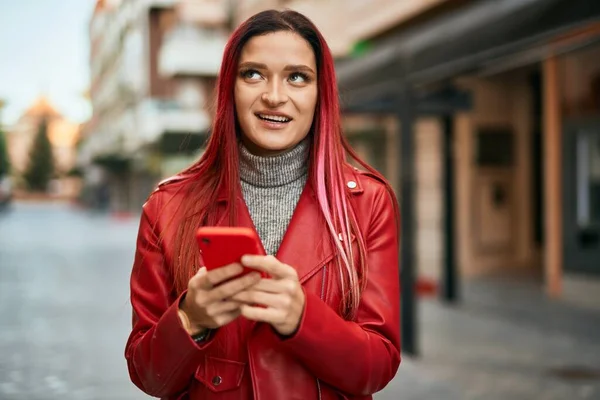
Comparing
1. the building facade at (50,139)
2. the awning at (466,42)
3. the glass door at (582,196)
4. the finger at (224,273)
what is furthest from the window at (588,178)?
the building facade at (50,139)

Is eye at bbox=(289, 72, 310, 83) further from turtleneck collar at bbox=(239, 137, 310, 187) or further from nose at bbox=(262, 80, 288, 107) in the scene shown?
turtleneck collar at bbox=(239, 137, 310, 187)

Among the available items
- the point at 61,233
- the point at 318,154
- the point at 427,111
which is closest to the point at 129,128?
the point at 61,233

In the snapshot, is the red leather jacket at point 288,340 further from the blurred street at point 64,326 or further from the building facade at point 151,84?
the building facade at point 151,84

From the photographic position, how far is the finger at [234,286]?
125 cm

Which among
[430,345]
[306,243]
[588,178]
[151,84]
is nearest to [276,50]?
[306,243]

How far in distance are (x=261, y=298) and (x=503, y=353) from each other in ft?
18.4

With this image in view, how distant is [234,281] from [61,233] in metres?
24.0

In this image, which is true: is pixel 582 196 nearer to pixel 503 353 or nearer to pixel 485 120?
pixel 485 120

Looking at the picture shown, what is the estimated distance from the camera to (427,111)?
8156 millimetres

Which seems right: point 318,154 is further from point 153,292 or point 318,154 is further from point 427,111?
point 427,111

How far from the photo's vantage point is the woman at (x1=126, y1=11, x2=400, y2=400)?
1.47 metres

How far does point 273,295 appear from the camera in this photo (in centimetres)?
129

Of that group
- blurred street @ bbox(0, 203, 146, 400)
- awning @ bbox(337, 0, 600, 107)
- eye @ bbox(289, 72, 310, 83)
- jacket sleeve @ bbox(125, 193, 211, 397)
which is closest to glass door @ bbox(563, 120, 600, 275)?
awning @ bbox(337, 0, 600, 107)

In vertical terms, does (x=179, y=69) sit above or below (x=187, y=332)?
above
